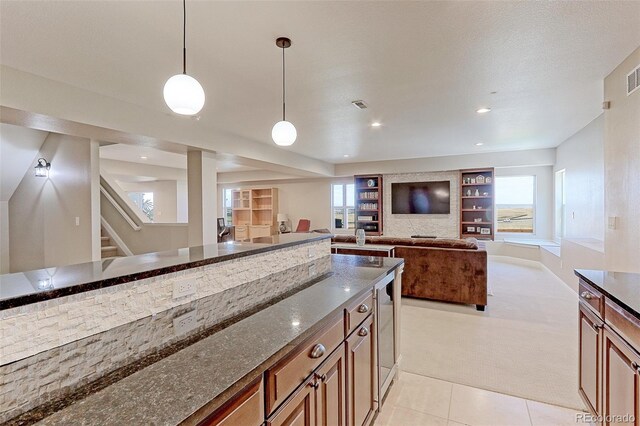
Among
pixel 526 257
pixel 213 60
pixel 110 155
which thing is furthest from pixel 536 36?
pixel 110 155

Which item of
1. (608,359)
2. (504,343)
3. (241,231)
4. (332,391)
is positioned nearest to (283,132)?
(332,391)

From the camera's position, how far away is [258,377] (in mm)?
934

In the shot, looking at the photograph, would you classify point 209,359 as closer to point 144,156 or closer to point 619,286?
point 619,286

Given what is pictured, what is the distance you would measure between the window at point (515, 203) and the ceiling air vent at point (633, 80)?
5769 millimetres

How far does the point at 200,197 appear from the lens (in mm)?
4785

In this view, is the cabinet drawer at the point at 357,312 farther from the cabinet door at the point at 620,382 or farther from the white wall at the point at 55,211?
the white wall at the point at 55,211

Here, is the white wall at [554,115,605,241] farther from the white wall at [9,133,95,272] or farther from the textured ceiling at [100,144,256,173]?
the white wall at [9,133,95,272]

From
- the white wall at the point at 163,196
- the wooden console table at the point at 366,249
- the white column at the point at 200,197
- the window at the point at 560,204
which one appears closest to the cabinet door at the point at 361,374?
the wooden console table at the point at 366,249

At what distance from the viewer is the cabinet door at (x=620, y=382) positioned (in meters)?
1.36

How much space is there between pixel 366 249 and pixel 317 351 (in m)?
3.27

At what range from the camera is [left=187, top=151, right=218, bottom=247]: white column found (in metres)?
4.79

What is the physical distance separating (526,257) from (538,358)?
5.15 meters

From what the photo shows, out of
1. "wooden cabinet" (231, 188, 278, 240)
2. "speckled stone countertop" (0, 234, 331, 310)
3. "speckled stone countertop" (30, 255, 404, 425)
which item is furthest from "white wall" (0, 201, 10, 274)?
"speckled stone countertop" (30, 255, 404, 425)

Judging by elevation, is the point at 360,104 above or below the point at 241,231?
above
